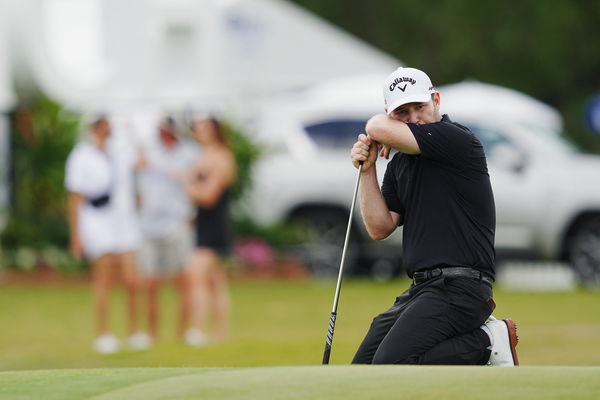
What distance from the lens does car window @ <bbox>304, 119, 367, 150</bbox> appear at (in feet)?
64.8

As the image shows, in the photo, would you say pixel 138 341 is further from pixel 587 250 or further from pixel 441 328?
pixel 587 250

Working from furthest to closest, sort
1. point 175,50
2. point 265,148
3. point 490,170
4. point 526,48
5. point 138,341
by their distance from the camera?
point 526,48, point 175,50, point 265,148, point 490,170, point 138,341

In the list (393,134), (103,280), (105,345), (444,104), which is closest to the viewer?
(393,134)

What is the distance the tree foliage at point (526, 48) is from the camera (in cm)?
3091

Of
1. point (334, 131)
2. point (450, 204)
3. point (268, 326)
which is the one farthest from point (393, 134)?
point (334, 131)

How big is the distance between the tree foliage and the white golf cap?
940 inches

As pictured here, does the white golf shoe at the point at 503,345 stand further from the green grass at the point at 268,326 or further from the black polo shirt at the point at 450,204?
the green grass at the point at 268,326

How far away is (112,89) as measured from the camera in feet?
71.6

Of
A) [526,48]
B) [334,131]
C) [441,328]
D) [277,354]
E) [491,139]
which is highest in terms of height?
[526,48]

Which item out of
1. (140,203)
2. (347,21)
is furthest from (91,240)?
(347,21)

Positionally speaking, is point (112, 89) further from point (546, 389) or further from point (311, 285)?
point (546, 389)

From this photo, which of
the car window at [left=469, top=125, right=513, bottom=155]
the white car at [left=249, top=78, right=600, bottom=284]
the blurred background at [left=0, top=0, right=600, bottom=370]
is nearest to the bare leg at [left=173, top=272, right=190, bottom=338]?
Result: the blurred background at [left=0, top=0, right=600, bottom=370]

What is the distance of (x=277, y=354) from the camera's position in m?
11.7

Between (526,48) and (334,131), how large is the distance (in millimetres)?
12846
